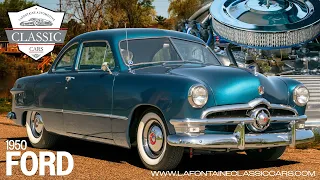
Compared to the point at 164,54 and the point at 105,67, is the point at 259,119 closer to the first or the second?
the point at 164,54

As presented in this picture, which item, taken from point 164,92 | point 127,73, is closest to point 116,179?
point 164,92

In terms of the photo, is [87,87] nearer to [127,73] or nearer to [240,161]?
[127,73]

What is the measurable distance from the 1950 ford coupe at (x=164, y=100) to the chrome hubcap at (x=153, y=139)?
0.4 inches

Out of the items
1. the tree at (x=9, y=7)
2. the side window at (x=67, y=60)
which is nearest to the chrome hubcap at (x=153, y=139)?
the side window at (x=67, y=60)

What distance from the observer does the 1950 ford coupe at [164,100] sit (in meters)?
5.99

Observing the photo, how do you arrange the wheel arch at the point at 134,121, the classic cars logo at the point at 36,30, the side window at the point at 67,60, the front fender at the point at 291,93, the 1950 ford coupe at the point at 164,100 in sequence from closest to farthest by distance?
the 1950 ford coupe at the point at 164,100
the wheel arch at the point at 134,121
the front fender at the point at 291,93
the side window at the point at 67,60
the classic cars logo at the point at 36,30

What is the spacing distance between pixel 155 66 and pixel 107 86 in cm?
58

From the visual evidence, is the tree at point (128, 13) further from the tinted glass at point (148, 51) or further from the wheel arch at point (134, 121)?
the wheel arch at point (134, 121)

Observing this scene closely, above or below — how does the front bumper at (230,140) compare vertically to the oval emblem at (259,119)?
below

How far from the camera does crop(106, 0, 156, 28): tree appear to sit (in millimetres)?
46366

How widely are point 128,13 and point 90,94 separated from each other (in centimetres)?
4331

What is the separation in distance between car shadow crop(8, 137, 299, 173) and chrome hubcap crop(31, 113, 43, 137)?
0.98 feet

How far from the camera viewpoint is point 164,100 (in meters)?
6.08

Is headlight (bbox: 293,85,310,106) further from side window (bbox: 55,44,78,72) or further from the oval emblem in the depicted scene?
side window (bbox: 55,44,78,72)
